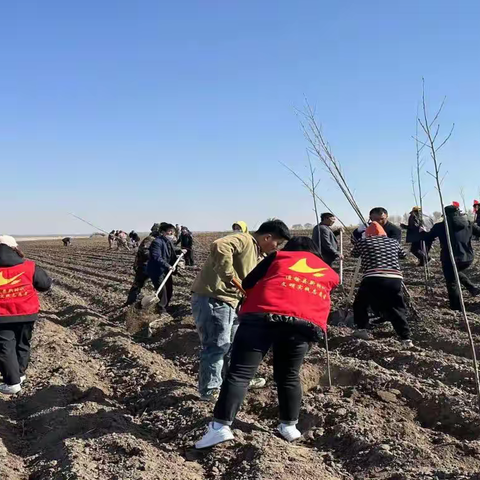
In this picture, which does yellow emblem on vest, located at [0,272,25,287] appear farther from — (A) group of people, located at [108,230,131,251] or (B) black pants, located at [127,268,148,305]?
(A) group of people, located at [108,230,131,251]

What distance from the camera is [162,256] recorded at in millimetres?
8031

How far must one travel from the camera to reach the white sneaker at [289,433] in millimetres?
3498

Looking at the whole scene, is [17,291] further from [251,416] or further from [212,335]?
[251,416]

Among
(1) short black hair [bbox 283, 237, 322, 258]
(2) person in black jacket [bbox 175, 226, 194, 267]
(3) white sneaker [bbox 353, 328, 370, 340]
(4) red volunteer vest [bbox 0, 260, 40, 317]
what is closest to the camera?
(1) short black hair [bbox 283, 237, 322, 258]

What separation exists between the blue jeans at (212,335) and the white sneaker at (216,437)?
909mm

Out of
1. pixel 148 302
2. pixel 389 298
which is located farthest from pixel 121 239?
pixel 389 298

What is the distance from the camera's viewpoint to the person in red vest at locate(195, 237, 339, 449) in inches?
129

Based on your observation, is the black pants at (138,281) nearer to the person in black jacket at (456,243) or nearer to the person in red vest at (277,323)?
the person in black jacket at (456,243)

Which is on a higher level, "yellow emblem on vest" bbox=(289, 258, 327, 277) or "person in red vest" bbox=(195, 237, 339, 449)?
"yellow emblem on vest" bbox=(289, 258, 327, 277)

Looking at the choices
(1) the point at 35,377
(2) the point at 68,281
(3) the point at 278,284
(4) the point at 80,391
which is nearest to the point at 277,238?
(3) the point at 278,284

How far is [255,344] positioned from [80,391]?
2226mm

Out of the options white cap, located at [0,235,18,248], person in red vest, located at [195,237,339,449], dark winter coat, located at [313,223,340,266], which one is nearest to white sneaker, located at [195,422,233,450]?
person in red vest, located at [195,237,339,449]

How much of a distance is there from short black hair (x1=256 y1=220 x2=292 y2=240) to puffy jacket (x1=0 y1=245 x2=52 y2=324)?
227cm

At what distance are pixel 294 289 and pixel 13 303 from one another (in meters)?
2.67
